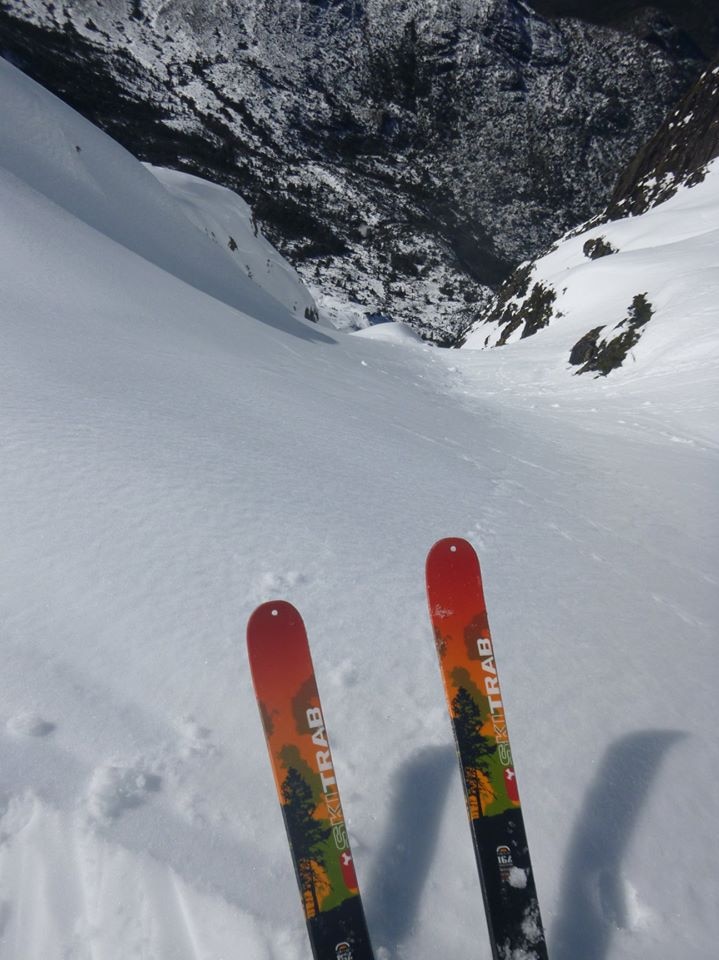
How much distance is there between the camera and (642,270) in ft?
43.0

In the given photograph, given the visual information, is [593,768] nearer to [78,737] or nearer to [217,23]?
[78,737]

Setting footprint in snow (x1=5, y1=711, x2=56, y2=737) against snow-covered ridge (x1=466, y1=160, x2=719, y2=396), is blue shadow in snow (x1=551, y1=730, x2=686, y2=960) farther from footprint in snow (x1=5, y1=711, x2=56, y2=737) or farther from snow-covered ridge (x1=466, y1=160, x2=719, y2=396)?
snow-covered ridge (x1=466, y1=160, x2=719, y2=396)

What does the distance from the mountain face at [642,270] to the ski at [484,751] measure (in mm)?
8249

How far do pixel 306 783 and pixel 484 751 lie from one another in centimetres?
55

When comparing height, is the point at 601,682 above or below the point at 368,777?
above

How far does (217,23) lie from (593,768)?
8783 centimetres

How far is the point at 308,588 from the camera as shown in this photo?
2.69m

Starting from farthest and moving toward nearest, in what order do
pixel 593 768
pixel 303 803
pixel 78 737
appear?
pixel 593 768, pixel 78 737, pixel 303 803

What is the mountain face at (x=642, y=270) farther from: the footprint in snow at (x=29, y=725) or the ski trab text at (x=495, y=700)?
the footprint in snow at (x=29, y=725)

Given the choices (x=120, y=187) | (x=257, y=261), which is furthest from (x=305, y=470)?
(x=257, y=261)

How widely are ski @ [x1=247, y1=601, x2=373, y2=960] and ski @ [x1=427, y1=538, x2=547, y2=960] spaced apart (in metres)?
0.37

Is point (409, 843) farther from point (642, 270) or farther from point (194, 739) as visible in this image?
point (642, 270)

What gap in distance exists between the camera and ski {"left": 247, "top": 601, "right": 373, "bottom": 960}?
160 centimetres

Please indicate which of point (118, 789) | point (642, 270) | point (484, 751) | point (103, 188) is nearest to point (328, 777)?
point (484, 751)
